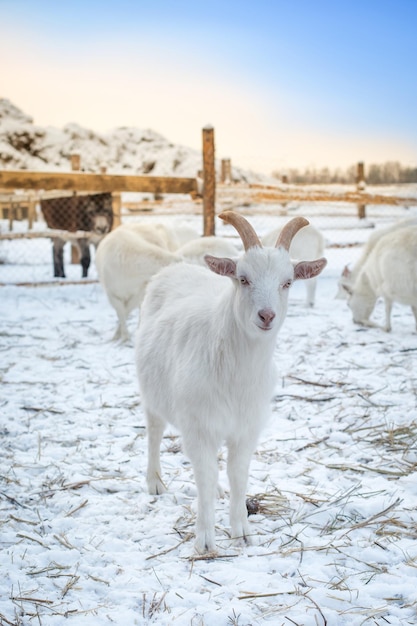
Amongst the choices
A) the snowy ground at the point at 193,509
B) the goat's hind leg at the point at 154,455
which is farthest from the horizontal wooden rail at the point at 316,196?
the goat's hind leg at the point at 154,455

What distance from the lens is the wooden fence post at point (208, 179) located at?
9.75 m

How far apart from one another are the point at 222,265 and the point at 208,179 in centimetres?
753

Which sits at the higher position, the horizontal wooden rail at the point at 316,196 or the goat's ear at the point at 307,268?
the horizontal wooden rail at the point at 316,196

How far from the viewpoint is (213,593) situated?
89.0 inches

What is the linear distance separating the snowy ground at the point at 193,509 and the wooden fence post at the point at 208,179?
4.73m

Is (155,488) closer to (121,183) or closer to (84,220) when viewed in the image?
(121,183)

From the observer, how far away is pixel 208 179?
9.88m

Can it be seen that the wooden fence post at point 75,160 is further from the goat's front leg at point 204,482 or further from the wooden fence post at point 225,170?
the goat's front leg at point 204,482

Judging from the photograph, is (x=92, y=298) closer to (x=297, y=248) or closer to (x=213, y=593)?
(x=297, y=248)

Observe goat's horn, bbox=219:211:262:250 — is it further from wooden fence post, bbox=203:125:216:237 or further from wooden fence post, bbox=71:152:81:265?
wooden fence post, bbox=71:152:81:265

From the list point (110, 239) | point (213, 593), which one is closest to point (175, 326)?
point (213, 593)

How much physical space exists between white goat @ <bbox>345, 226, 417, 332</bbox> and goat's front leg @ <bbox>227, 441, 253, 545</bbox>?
A: 4.45 metres

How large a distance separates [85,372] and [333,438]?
2617mm

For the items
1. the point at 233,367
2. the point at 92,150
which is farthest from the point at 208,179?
the point at 92,150
